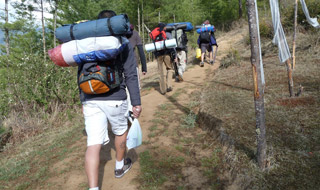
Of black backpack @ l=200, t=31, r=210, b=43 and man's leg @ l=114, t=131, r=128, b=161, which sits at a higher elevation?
black backpack @ l=200, t=31, r=210, b=43

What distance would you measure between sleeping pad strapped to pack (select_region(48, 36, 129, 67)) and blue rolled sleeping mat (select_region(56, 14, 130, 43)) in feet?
0.20

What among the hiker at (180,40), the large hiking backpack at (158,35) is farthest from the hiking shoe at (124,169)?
the hiker at (180,40)

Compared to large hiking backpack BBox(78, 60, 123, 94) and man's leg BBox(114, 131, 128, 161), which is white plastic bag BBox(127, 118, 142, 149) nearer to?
man's leg BBox(114, 131, 128, 161)

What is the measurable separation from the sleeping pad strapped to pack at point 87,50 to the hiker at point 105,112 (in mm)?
164

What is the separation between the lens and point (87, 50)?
2002 mm

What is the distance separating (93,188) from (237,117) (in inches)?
92.1

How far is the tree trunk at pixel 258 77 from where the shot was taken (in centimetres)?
208

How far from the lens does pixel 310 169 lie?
6.76 feet

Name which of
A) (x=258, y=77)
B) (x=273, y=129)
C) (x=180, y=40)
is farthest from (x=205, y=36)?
(x=258, y=77)

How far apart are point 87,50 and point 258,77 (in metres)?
1.65

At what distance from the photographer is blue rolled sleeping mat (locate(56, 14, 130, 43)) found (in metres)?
2.02

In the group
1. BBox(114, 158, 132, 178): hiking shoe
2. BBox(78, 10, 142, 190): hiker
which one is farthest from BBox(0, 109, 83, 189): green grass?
BBox(78, 10, 142, 190): hiker

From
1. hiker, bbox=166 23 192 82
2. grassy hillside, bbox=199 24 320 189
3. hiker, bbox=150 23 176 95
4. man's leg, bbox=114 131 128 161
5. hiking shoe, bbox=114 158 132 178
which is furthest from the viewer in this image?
hiker, bbox=166 23 192 82

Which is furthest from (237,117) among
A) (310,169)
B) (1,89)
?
(1,89)
